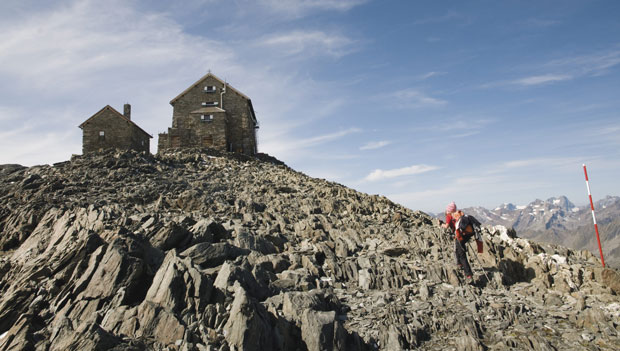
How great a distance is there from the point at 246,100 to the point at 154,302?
131 ft

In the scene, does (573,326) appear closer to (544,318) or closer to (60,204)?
(544,318)

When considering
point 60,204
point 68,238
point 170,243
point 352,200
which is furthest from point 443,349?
point 60,204

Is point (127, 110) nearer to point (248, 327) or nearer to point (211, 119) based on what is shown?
point (211, 119)

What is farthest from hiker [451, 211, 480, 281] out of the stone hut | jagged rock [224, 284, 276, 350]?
the stone hut

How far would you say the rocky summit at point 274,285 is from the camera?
938 centimetres

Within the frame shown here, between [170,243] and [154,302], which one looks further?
[170,243]

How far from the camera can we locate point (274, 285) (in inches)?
500

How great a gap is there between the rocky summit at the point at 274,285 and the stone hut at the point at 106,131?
19.5 m

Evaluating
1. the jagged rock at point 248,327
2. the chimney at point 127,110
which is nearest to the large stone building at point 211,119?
the chimney at point 127,110

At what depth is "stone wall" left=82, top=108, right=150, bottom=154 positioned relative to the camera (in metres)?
40.3

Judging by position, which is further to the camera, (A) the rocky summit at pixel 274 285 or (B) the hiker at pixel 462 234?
(B) the hiker at pixel 462 234

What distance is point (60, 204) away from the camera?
67.4ft

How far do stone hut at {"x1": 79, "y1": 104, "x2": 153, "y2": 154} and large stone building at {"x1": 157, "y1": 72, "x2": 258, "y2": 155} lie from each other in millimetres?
3948

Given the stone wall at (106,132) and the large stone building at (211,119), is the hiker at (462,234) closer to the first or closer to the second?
the large stone building at (211,119)
